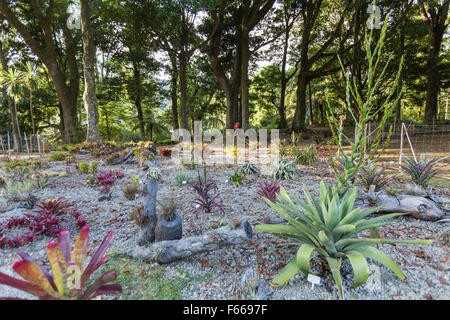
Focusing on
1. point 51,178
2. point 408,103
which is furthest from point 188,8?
point 408,103

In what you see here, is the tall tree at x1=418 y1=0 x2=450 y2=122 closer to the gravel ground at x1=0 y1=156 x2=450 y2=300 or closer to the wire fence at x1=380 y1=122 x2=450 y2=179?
the wire fence at x1=380 y1=122 x2=450 y2=179

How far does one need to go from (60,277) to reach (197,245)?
1102 millimetres

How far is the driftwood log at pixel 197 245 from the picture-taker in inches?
85.8

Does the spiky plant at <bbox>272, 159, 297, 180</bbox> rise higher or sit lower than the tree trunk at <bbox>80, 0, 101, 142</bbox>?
lower

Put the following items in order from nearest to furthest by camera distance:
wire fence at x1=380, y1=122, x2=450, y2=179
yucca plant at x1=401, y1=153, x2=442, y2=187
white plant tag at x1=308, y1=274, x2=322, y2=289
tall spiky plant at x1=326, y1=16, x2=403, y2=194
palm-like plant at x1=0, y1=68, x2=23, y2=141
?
1. tall spiky plant at x1=326, y1=16, x2=403, y2=194
2. white plant tag at x1=308, y1=274, x2=322, y2=289
3. yucca plant at x1=401, y1=153, x2=442, y2=187
4. wire fence at x1=380, y1=122, x2=450, y2=179
5. palm-like plant at x1=0, y1=68, x2=23, y2=141

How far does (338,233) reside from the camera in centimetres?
186

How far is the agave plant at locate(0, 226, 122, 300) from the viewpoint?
4.53ft

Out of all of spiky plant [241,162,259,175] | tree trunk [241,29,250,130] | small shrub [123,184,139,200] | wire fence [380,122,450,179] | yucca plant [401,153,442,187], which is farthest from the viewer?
tree trunk [241,29,250,130]

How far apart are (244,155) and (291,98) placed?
18.1 meters

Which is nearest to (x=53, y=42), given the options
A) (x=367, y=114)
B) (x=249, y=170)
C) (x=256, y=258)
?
(x=249, y=170)

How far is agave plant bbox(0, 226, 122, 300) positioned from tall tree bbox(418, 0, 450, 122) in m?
16.2

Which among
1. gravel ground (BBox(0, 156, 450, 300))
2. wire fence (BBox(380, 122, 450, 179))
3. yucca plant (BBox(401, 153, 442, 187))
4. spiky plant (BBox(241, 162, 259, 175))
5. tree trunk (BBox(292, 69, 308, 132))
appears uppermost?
tree trunk (BBox(292, 69, 308, 132))

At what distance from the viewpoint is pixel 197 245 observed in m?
2.19

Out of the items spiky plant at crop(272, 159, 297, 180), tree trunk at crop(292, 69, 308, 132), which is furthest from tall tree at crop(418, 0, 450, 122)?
spiky plant at crop(272, 159, 297, 180)
